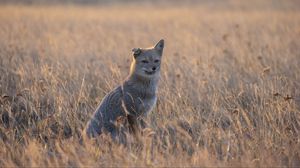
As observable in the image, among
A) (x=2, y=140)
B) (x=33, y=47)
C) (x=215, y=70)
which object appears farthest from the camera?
(x=33, y=47)

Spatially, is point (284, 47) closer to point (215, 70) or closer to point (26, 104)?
point (215, 70)

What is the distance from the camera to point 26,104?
6637mm

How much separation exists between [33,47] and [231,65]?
14.0ft

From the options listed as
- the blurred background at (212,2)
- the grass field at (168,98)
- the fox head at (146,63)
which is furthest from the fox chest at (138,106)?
the blurred background at (212,2)

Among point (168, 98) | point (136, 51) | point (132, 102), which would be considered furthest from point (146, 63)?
point (168, 98)

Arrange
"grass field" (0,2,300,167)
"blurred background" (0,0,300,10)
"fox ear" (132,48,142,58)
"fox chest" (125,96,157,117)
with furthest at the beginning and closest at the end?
"blurred background" (0,0,300,10) < "fox ear" (132,48,142,58) < "fox chest" (125,96,157,117) < "grass field" (0,2,300,167)

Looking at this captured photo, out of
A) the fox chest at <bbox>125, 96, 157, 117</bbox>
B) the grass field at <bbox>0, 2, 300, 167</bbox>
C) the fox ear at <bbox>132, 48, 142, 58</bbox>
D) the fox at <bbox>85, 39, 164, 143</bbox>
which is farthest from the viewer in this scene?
the fox ear at <bbox>132, 48, 142, 58</bbox>

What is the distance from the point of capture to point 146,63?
21.4 ft

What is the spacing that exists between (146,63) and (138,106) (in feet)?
2.35

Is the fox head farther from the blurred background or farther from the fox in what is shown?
the blurred background

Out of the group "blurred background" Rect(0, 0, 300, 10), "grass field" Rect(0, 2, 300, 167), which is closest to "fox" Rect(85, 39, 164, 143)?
"grass field" Rect(0, 2, 300, 167)

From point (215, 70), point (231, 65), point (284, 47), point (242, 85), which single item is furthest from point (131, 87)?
point (284, 47)

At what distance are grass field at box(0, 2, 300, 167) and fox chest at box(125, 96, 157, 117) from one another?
197mm

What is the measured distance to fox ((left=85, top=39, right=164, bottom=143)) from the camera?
575 cm
